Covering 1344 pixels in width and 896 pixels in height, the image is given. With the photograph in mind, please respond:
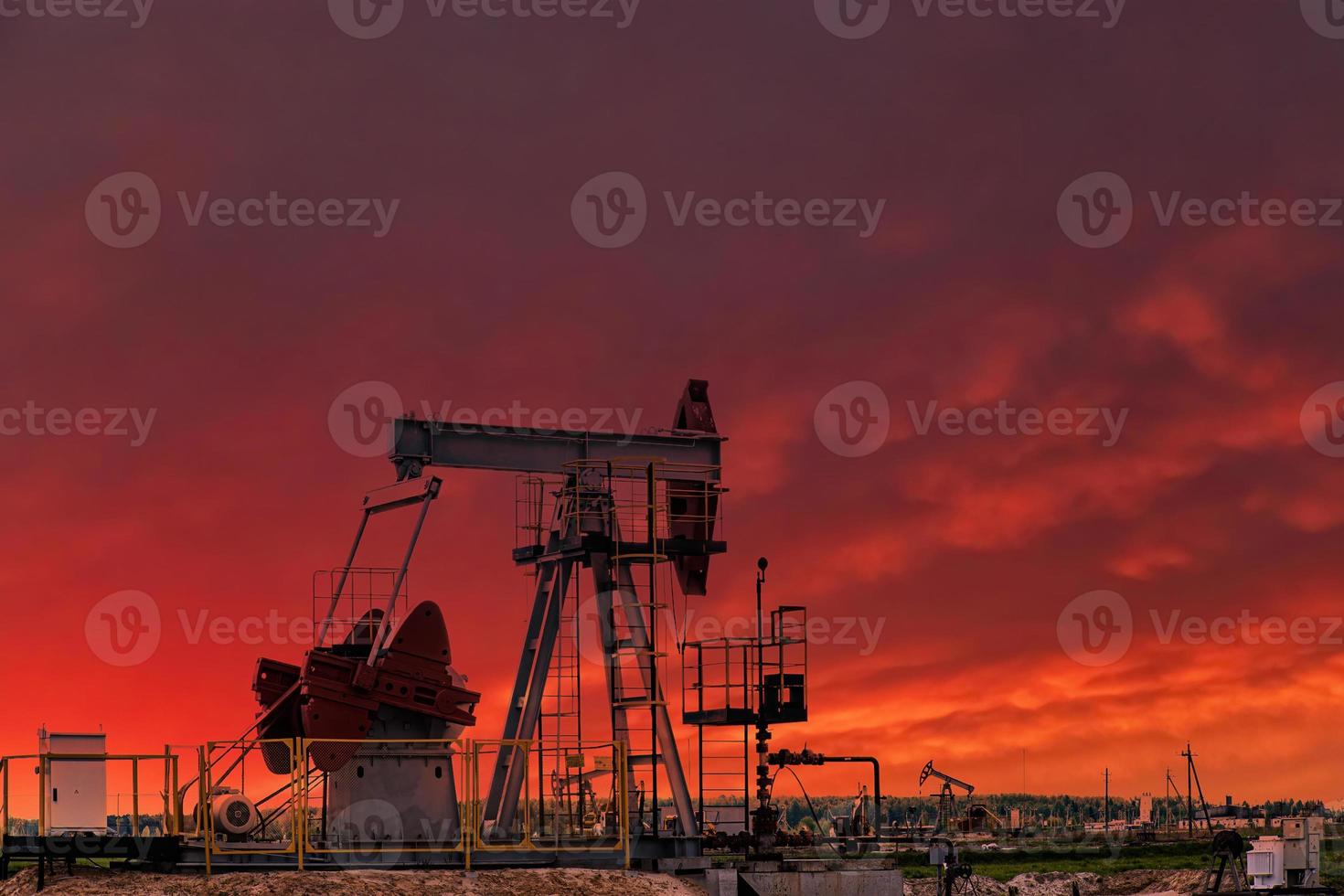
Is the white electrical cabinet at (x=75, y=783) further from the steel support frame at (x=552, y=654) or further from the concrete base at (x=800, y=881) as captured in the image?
the concrete base at (x=800, y=881)

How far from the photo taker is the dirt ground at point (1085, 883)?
5522 cm

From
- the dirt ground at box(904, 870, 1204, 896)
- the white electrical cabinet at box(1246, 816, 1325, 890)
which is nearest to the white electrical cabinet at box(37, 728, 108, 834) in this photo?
the white electrical cabinet at box(1246, 816, 1325, 890)

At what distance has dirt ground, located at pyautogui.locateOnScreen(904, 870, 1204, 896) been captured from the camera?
181 ft

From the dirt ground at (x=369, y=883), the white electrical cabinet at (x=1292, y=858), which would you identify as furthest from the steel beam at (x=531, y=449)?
the white electrical cabinet at (x=1292, y=858)

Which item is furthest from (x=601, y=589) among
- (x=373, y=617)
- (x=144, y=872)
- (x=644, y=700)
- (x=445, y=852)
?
(x=144, y=872)

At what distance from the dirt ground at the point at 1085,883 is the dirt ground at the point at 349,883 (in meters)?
32.0

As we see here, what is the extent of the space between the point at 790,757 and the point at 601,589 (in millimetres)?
4046

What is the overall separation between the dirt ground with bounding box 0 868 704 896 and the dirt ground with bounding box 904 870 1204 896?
105 ft

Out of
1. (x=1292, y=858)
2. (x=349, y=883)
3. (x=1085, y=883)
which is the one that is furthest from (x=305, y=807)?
(x=1085, y=883)

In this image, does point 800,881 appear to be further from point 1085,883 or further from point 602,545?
point 1085,883

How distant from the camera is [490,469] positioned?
28391 millimetres

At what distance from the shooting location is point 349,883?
21891 millimetres

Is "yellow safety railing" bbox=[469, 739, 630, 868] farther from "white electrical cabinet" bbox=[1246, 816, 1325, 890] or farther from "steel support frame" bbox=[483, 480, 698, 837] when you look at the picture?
"white electrical cabinet" bbox=[1246, 816, 1325, 890]

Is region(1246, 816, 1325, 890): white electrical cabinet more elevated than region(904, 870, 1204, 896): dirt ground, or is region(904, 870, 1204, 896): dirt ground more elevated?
region(1246, 816, 1325, 890): white electrical cabinet
